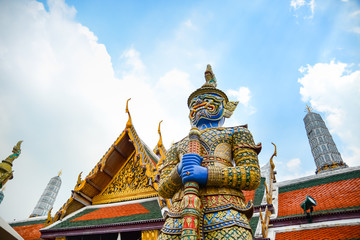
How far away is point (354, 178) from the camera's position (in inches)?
216

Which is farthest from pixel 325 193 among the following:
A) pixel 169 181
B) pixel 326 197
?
pixel 169 181

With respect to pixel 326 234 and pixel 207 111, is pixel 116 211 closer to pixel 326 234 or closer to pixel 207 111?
pixel 207 111

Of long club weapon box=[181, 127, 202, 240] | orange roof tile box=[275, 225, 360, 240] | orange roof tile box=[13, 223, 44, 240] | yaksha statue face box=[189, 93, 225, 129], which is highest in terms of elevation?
yaksha statue face box=[189, 93, 225, 129]

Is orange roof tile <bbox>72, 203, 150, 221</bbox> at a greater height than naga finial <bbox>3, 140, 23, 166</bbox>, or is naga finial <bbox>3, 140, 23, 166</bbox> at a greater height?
naga finial <bbox>3, 140, 23, 166</bbox>

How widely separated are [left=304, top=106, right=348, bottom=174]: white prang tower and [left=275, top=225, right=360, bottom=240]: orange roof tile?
25.1 metres

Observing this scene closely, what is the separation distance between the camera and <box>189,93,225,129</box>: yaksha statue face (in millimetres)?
3541

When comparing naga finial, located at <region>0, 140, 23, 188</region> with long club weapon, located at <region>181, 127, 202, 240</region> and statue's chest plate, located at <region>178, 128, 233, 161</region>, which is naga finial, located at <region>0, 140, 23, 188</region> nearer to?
statue's chest plate, located at <region>178, 128, 233, 161</region>

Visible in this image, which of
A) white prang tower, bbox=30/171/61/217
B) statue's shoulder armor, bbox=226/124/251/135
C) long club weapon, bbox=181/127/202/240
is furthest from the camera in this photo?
white prang tower, bbox=30/171/61/217

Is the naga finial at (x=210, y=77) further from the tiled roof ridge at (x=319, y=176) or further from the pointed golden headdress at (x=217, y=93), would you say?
the tiled roof ridge at (x=319, y=176)

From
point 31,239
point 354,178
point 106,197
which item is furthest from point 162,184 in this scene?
→ point 31,239

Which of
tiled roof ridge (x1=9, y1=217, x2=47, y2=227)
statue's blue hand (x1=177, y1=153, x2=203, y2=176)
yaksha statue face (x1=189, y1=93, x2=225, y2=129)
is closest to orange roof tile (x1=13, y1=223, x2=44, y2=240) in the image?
→ tiled roof ridge (x1=9, y1=217, x2=47, y2=227)

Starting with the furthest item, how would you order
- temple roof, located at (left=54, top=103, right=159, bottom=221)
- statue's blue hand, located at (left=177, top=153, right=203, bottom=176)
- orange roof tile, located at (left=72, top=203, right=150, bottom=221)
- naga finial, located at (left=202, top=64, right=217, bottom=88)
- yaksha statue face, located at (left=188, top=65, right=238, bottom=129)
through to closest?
temple roof, located at (left=54, top=103, right=159, bottom=221), orange roof tile, located at (left=72, top=203, right=150, bottom=221), naga finial, located at (left=202, top=64, right=217, bottom=88), yaksha statue face, located at (left=188, top=65, right=238, bottom=129), statue's blue hand, located at (left=177, top=153, right=203, bottom=176)

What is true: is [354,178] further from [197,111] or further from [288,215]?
[197,111]

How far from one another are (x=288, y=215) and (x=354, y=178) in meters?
2.30
